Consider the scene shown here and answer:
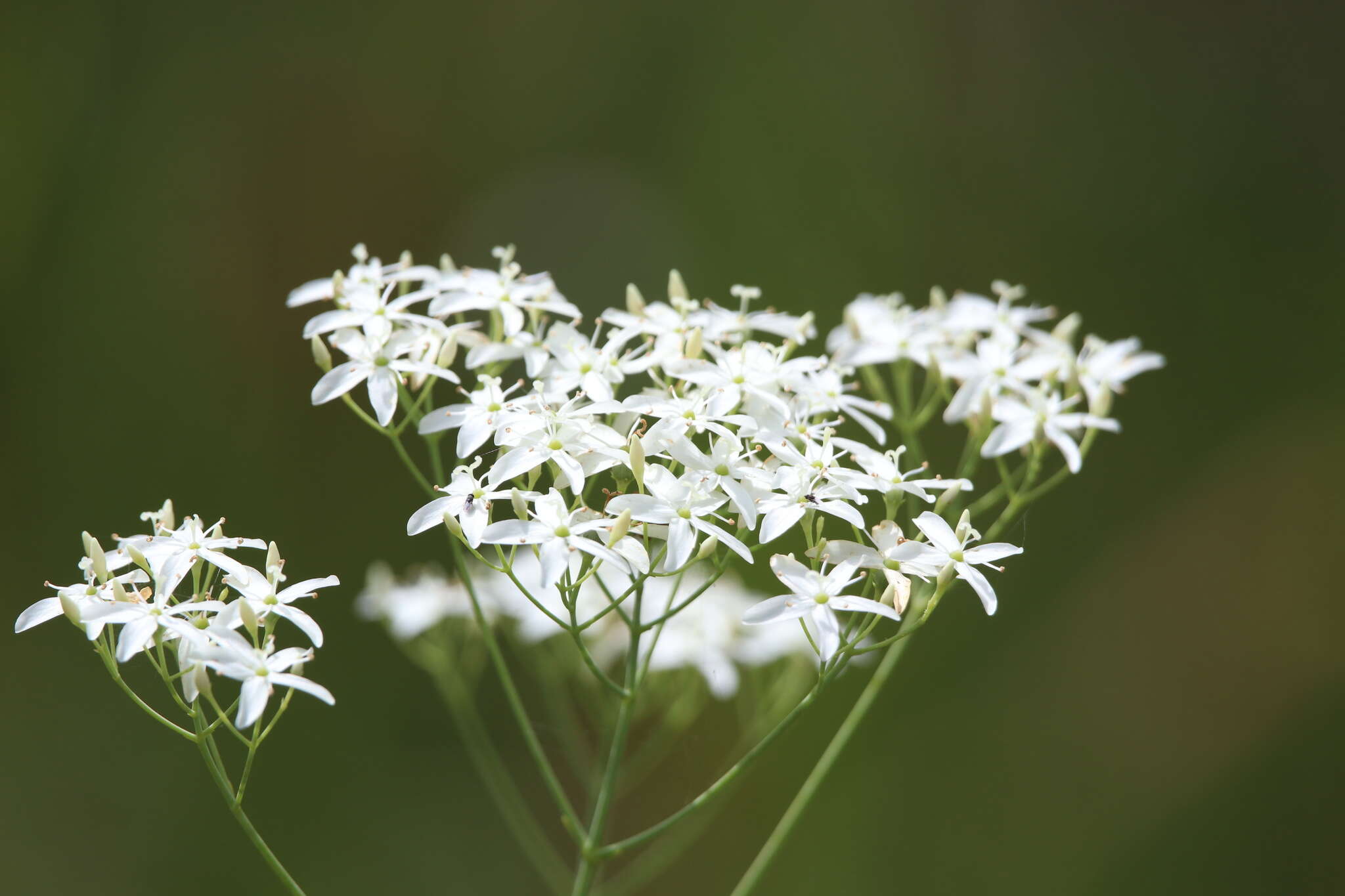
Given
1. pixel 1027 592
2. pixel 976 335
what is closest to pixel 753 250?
pixel 1027 592

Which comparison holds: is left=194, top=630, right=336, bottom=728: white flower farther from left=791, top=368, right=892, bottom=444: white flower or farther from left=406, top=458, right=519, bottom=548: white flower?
left=791, top=368, right=892, bottom=444: white flower

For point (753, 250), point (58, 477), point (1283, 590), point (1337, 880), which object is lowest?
point (1337, 880)

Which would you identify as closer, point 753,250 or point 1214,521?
point 1214,521

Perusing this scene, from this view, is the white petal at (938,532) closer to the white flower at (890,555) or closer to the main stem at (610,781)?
the white flower at (890,555)

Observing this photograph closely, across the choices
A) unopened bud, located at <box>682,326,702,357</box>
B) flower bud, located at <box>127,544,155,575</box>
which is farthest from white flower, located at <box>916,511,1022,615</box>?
flower bud, located at <box>127,544,155,575</box>

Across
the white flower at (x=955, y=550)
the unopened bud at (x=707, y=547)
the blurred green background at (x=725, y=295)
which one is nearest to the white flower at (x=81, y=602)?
the unopened bud at (x=707, y=547)

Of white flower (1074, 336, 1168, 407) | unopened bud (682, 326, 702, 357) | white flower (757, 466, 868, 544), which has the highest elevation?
unopened bud (682, 326, 702, 357)

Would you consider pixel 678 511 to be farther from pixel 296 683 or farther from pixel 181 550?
pixel 181 550

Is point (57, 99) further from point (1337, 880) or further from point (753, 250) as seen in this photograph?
point (1337, 880)
